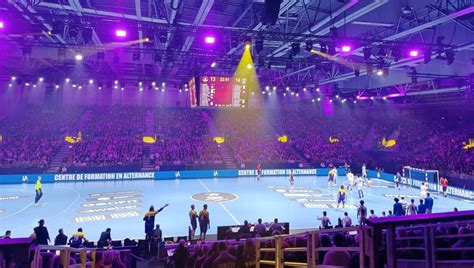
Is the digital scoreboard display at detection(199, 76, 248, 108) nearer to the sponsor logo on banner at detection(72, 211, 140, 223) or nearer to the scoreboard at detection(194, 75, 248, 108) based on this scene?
the scoreboard at detection(194, 75, 248, 108)

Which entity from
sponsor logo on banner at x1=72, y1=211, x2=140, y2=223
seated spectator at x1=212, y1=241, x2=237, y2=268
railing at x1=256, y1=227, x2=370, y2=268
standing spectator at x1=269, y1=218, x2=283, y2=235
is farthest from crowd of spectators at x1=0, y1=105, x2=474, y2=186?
seated spectator at x1=212, y1=241, x2=237, y2=268

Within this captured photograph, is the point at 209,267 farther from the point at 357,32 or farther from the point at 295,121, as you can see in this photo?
the point at 295,121

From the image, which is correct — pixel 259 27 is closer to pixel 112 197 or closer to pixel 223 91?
pixel 223 91

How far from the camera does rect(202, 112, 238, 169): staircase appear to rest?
3222cm

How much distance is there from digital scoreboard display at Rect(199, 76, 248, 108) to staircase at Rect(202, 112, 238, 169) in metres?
16.9

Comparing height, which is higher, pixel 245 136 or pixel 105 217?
pixel 245 136

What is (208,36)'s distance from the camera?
13.9 meters

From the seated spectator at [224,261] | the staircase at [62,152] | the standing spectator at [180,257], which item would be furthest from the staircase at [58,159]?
the seated spectator at [224,261]

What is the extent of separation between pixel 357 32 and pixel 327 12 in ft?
13.8

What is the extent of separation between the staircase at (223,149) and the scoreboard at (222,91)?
667 inches

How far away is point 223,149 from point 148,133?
8819 millimetres

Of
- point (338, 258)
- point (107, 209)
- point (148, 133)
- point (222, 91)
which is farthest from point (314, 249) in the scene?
point (148, 133)

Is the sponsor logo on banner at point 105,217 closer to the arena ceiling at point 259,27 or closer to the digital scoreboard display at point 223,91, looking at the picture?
the digital scoreboard display at point 223,91

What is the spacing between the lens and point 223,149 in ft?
116
